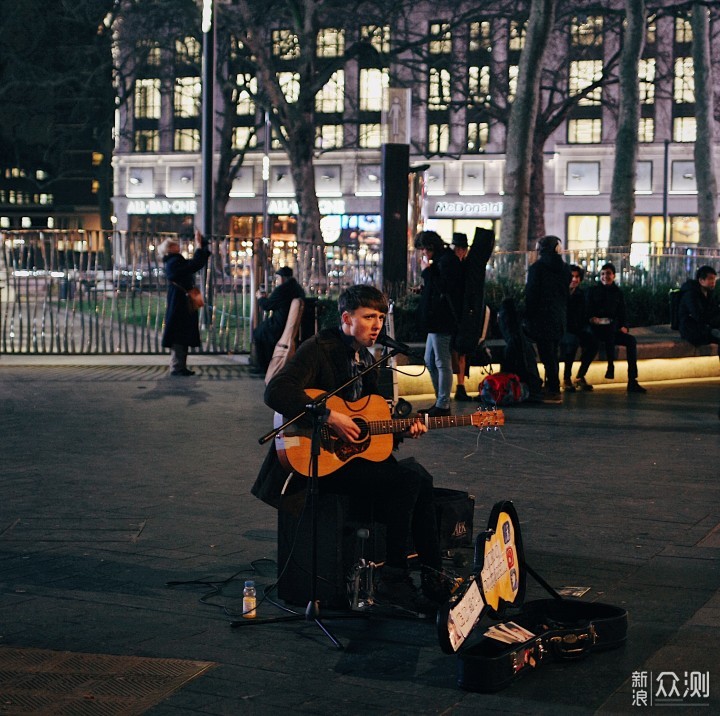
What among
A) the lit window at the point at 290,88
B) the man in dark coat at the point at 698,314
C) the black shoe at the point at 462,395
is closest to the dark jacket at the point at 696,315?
the man in dark coat at the point at 698,314

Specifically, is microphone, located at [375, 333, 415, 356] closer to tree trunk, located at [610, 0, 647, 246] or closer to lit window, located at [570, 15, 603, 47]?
tree trunk, located at [610, 0, 647, 246]

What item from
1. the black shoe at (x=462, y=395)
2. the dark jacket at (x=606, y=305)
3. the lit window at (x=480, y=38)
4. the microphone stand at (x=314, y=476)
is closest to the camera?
the microphone stand at (x=314, y=476)

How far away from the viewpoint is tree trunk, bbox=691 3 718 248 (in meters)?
34.1

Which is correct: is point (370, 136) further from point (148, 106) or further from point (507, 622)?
point (507, 622)

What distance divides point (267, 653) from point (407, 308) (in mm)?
13251

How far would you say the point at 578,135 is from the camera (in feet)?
228

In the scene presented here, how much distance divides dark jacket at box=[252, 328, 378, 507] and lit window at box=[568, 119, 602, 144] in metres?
65.1

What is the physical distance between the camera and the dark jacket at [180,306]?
17.5m

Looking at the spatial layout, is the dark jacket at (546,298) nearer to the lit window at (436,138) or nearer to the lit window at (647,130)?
the lit window at (436,138)

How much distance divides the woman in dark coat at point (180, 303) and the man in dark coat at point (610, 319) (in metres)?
5.10

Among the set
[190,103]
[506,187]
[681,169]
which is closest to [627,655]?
[506,187]

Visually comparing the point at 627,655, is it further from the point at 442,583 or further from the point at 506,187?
the point at 506,187

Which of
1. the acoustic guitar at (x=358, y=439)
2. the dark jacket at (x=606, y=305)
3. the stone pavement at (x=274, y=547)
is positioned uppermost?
the dark jacket at (x=606, y=305)

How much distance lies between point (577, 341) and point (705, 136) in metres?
20.4
